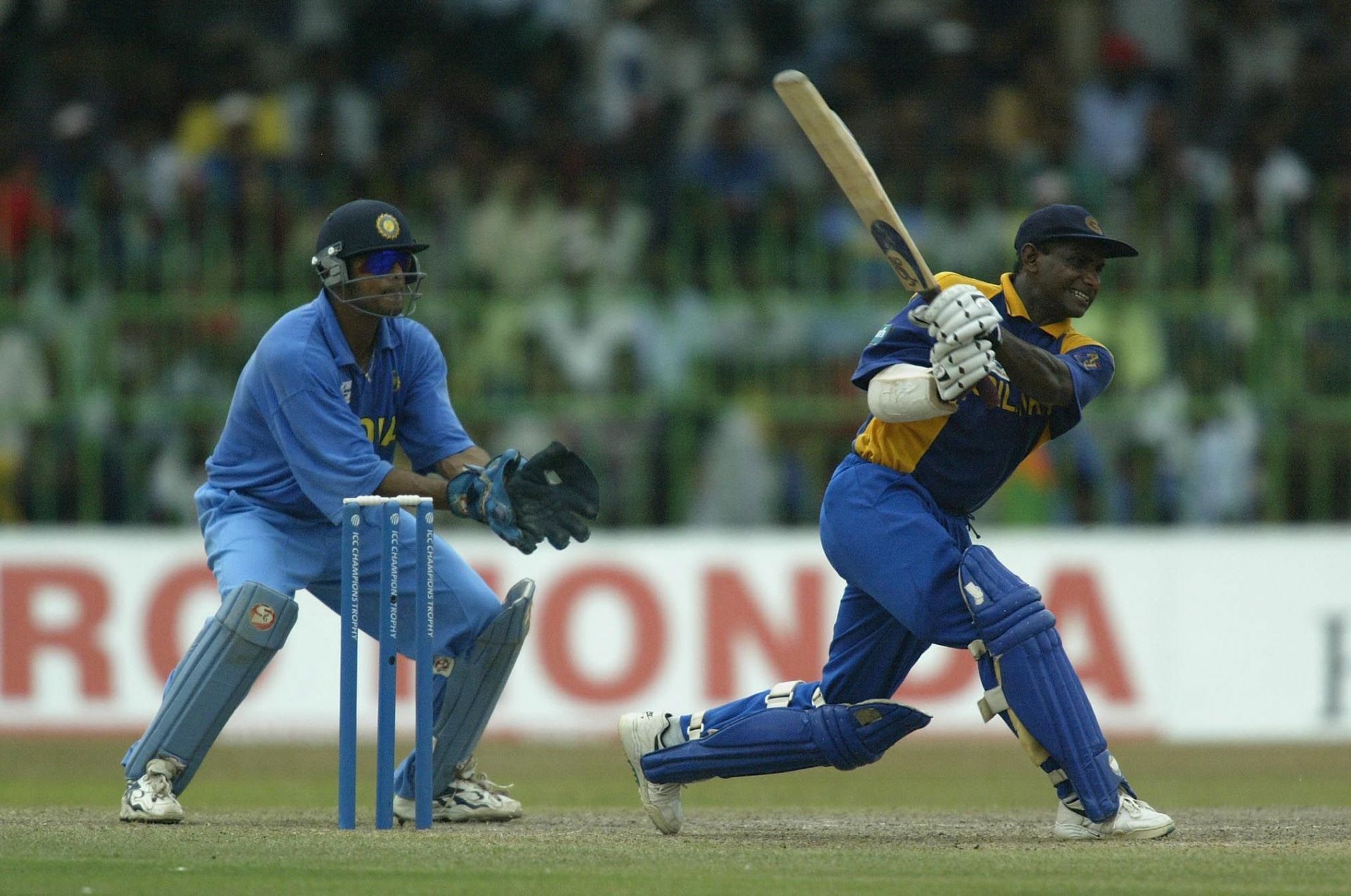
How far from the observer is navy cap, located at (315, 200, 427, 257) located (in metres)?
6.07

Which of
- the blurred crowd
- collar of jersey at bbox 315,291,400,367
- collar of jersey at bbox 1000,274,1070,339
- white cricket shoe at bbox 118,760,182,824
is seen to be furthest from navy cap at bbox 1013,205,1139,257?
the blurred crowd

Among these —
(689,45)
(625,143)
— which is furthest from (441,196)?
(689,45)

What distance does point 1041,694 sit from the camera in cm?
546

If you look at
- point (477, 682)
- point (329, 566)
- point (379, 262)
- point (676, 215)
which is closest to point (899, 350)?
point (379, 262)

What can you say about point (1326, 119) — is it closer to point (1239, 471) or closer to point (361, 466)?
point (1239, 471)

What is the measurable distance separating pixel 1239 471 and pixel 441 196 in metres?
5.10

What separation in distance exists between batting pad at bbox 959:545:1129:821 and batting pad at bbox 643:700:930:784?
32 cm

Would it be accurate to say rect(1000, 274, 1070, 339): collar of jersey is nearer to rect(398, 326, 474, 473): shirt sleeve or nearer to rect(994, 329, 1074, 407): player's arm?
rect(994, 329, 1074, 407): player's arm

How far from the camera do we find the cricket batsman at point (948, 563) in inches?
215

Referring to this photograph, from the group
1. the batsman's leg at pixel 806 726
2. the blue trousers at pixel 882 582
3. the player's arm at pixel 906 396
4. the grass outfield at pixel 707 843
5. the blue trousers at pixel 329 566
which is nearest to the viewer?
the grass outfield at pixel 707 843

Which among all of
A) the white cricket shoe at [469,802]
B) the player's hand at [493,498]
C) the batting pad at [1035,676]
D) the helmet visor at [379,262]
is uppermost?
the helmet visor at [379,262]

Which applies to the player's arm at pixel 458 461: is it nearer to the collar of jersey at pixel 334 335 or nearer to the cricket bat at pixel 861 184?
the collar of jersey at pixel 334 335

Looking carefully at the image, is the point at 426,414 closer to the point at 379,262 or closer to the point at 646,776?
the point at 379,262

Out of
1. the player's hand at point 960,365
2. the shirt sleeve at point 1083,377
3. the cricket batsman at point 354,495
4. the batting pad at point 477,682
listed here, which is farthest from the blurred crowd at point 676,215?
the player's hand at point 960,365
